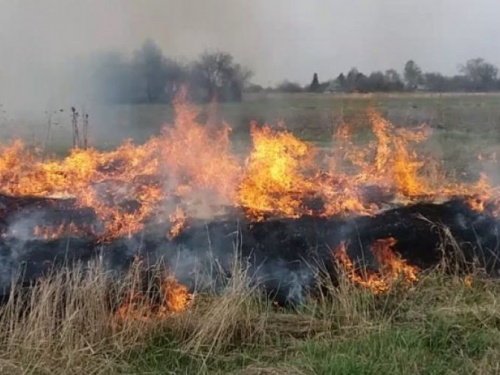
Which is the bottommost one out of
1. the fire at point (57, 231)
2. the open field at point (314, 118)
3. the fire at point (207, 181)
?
the fire at point (57, 231)

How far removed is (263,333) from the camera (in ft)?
15.7

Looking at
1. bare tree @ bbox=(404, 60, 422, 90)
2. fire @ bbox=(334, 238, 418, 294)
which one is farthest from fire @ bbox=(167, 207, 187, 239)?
bare tree @ bbox=(404, 60, 422, 90)

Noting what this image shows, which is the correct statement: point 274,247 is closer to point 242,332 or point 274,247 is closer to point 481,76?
point 242,332

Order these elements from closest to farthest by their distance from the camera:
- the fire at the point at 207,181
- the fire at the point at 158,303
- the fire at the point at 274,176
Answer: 1. the fire at the point at 158,303
2. the fire at the point at 207,181
3. the fire at the point at 274,176

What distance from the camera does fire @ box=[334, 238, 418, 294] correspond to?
18.7 ft

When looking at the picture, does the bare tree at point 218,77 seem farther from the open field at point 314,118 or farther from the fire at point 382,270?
the fire at point 382,270

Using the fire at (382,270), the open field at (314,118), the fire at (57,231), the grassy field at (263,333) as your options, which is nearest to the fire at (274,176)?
the fire at (382,270)

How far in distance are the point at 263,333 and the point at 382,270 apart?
177 centimetres

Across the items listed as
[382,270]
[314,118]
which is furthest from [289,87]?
[382,270]

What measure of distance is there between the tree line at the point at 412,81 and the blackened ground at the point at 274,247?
373 centimetres

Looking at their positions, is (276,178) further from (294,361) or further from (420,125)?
(420,125)

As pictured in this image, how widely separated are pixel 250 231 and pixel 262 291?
0.81 m

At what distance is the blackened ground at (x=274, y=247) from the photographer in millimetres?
5781

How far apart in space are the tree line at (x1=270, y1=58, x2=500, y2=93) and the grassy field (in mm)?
4697
